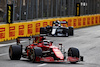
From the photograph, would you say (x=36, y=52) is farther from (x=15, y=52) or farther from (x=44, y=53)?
(x=15, y=52)

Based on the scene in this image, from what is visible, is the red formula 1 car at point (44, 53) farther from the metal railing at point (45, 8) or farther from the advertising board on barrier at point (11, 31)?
the metal railing at point (45, 8)

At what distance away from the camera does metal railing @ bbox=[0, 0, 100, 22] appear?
1188 inches

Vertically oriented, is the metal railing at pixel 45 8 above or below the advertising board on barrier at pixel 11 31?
above

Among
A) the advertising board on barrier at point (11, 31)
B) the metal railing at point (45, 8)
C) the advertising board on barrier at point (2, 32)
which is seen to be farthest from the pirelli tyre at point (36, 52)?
the metal railing at point (45, 8)

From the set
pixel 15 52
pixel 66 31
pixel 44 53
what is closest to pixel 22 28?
pixel 66 31

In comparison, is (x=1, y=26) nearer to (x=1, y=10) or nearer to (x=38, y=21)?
(x=1, y=10)

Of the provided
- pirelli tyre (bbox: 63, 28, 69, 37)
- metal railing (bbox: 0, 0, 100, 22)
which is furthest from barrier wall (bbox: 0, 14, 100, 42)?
pirelli tyre (bbox: 63, 28, 69, 37)

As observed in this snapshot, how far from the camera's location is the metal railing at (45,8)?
3019cm

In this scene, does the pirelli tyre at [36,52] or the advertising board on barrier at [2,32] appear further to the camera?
the advertising board on barrier at [2,32]

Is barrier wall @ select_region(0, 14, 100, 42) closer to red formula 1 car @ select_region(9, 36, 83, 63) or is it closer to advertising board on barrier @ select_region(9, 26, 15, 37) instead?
advertising board on barrier @ select_region(9, 26, 15, 37)

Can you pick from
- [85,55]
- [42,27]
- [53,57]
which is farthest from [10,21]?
[53,57]

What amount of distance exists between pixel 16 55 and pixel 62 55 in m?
2.35

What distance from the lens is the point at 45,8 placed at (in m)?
37.0

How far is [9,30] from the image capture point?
27.0m
